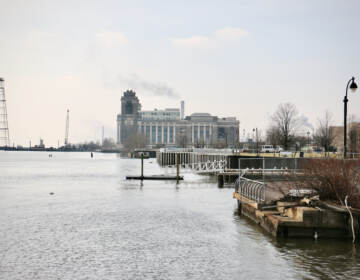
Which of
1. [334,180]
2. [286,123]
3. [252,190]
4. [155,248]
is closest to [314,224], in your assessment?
[334,180]

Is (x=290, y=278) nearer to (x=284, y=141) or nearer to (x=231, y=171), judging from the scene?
(x=231, y=171)

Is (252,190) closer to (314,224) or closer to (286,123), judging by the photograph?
(314,224)

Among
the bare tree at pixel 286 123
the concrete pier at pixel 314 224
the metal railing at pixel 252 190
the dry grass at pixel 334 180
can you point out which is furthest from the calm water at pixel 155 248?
the bare tree at pixel 286 123

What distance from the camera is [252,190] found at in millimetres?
27297

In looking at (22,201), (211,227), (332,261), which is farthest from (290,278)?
(22,201)

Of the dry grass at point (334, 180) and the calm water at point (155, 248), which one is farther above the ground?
the dry grass at point (334, 180)

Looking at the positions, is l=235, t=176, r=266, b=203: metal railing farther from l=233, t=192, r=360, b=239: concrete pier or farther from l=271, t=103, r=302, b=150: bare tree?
l=271, t=103, r=302, b=150: bare tree

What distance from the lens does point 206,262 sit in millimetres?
17391

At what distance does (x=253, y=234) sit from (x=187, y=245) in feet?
12.6

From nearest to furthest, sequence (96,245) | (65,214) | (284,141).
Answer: (96,245) → (65,214) → (284,141)

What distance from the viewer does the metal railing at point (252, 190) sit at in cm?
2517

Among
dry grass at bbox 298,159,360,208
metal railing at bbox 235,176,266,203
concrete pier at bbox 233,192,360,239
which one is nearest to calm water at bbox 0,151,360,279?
concrete pier at bbox 233,192,360,239

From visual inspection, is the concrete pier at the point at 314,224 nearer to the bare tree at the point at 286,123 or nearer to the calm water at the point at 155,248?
the calm water at the point at 155,248

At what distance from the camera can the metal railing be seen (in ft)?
82.6
